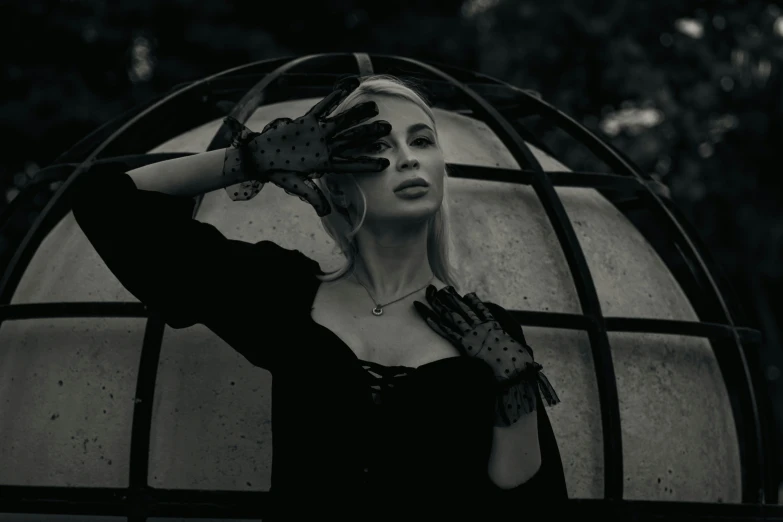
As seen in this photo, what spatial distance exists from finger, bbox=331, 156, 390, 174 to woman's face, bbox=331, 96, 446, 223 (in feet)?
0.20

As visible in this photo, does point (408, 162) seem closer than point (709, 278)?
Yes

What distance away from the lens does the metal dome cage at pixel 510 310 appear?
3043 mm

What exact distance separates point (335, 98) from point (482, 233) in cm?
93

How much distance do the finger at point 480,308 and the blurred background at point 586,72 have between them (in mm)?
7904

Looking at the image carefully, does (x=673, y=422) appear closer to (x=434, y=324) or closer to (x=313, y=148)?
(x=434, y=324)

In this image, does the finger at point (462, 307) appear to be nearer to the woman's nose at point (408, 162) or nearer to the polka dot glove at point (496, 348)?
the polka dot glove at point (496, 348)

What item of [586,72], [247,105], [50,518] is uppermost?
[586,72]

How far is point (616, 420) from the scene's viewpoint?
3.19m

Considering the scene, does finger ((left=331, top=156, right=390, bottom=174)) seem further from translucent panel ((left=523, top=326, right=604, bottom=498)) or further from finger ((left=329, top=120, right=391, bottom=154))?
translucent panel ((left=523, top=326, right=604, bottom=498))

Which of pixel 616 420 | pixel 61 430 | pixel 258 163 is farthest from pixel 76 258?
pixel 616 420

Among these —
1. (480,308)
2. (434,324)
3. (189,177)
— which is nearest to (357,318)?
(434,324)

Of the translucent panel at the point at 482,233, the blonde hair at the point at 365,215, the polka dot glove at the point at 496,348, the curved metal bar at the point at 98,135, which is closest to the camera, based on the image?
the polka dot glove at the point at 496,348

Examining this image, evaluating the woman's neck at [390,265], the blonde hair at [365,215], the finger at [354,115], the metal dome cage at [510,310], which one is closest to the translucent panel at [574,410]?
the metal dome cage at [510,310]

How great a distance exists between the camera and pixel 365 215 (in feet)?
8.71
